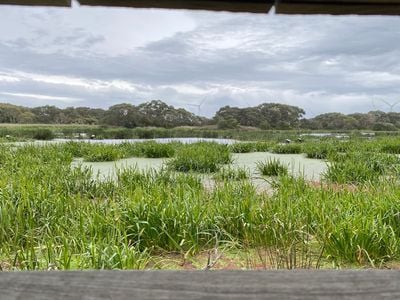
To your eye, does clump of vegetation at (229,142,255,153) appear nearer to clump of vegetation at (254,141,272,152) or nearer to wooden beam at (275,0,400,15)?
clump of vegetation at (254,141,272,152)

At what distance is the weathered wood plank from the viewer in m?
0.54

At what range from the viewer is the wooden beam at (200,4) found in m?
0.70

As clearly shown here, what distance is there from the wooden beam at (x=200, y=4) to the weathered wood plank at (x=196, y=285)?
463 mm

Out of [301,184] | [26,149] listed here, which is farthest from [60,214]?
[26,149]

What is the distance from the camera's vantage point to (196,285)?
0.55 metres

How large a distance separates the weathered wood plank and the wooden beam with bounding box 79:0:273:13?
0.46 m

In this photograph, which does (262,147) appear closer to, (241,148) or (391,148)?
(241,148)

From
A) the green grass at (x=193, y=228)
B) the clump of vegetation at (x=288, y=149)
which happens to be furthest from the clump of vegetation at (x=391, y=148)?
the green grass at (x=193, y=228)

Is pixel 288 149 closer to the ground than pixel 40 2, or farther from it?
closer to the ground

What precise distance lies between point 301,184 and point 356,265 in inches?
70.5

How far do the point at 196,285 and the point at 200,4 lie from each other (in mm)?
485

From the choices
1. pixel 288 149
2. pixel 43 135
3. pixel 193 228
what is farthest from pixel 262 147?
pixel 43 135

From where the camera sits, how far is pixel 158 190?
3557 millimetres

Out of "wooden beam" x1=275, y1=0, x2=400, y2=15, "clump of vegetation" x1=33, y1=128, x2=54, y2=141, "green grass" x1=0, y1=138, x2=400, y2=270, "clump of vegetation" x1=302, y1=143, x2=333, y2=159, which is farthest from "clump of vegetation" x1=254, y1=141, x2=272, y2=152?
"clump of vegetation" x1=33, y1=128, x2=54, y2=141
